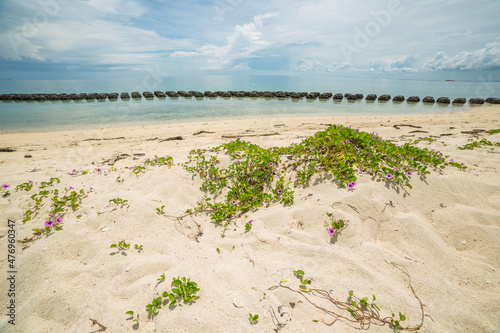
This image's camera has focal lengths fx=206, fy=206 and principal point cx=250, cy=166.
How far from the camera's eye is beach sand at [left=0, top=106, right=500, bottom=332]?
2.17 metres

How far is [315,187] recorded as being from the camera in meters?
3.98

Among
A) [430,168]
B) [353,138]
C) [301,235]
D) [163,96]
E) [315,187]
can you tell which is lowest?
[301,235]

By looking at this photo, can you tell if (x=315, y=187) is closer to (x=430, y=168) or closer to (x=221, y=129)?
(x=430, y=168)

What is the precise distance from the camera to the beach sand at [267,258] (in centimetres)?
217

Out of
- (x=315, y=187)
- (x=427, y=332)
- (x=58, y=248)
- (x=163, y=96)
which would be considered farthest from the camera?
(x=163, y=96)

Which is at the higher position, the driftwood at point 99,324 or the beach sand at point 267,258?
the beach sand at point 267,258

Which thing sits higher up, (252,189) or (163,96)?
(163,96)

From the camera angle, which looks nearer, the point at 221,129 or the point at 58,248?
the point at 58,248

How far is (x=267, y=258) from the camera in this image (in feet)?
9.29

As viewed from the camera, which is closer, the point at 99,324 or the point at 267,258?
the point at 99,324

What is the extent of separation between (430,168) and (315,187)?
98.8 inches

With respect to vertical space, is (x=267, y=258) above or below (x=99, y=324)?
above

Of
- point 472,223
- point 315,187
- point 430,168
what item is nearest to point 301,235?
point 315,187

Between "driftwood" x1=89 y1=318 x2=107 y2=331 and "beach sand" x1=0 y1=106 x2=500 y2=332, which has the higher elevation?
"beach sand" x1=0 y1=106 x2=500 y2=332
